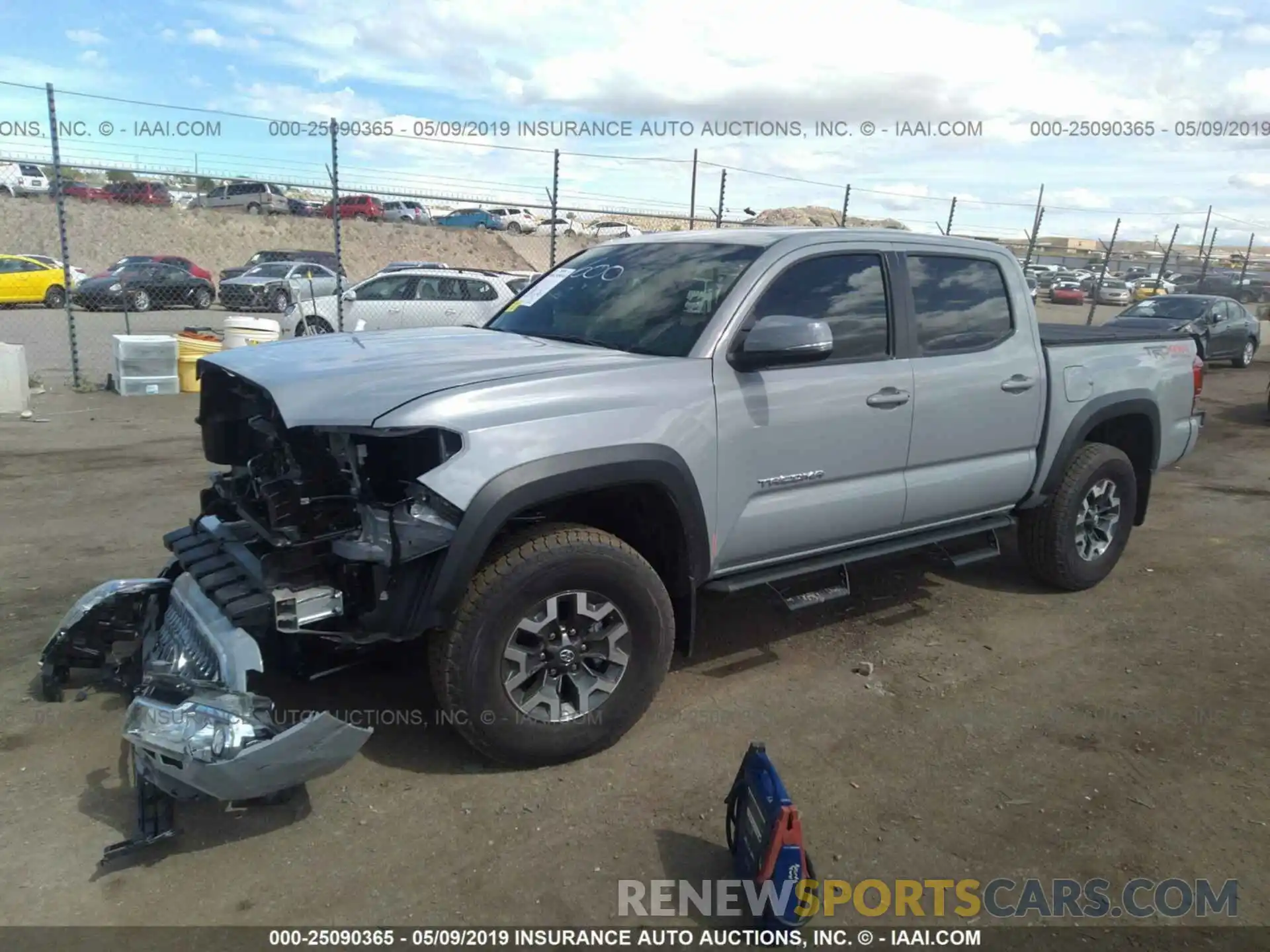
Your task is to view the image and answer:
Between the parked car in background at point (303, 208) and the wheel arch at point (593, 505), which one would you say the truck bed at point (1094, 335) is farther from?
the parked car in background at point (303, 208)

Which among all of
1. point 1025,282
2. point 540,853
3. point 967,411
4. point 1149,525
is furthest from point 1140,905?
point 1149,525

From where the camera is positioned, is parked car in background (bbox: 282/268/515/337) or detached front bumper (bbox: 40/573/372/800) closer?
detached front bumper (bbox: 40/573/372/800)

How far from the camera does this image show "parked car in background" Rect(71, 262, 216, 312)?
73.1 ft

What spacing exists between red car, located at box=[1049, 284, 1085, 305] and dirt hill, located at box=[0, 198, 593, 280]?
17554 mm

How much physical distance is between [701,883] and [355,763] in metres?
1.39

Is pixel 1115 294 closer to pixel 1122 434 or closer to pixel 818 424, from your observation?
pixel 1122 434

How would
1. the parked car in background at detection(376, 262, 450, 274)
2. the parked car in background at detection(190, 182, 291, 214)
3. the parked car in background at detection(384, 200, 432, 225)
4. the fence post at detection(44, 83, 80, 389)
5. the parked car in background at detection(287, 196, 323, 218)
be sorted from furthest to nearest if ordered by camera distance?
the parked car in background at detection(384, 200, 432, 225) < the parked car in background at detection(287, 196, 323, 218) < the parked car in background at detection(190, 182, 291, 214) < the parked car in background at detection(376, 262, 450, 274) < the fence post at detection(44, 83, 80, 389)

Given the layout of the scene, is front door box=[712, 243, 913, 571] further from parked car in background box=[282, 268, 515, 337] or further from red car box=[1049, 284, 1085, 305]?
red car box=[1049, 284, 1085, 305]

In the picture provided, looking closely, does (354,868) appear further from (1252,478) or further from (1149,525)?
(1252,478)

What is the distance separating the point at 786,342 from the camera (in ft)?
11.8

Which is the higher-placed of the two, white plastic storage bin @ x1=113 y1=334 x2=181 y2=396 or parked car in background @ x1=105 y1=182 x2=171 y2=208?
parked car in background @ x1=105 y1=182 x2=171 y2=208

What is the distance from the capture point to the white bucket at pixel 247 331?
11562mm

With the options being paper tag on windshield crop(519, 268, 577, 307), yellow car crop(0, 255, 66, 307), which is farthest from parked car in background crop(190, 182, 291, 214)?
paper tag on windshield crop(519, 268, 577, 307)

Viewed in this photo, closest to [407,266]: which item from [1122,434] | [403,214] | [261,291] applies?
[261,291]
